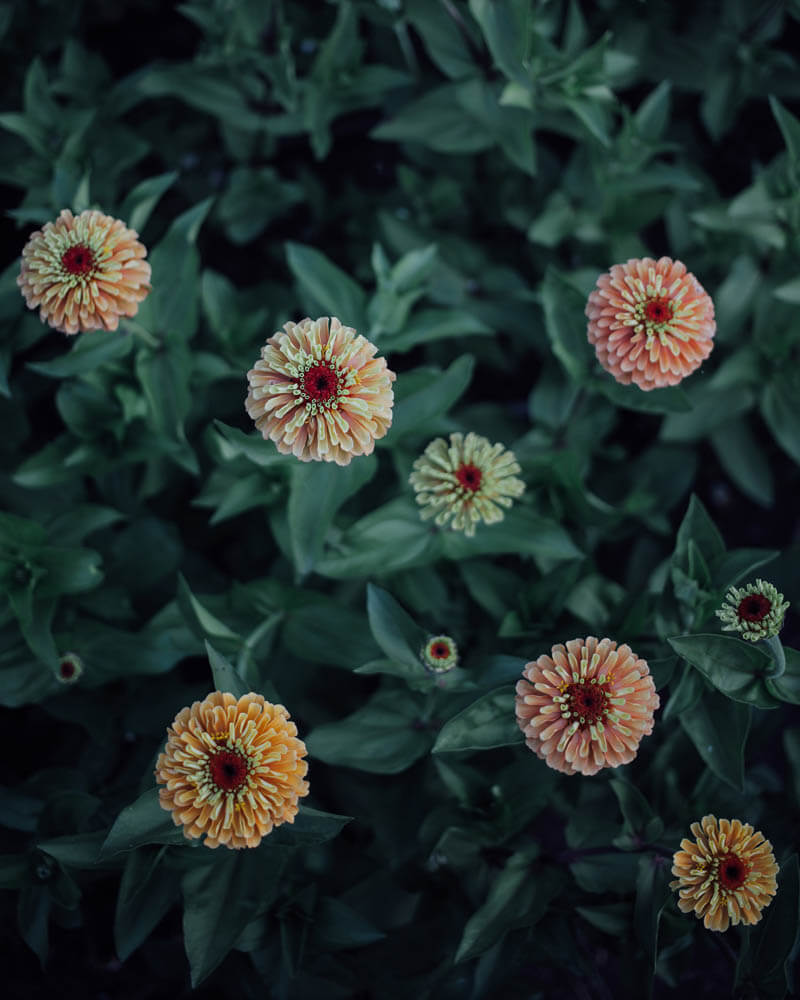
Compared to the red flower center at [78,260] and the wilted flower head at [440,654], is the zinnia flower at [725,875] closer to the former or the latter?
the wilted flower head at [440,654]

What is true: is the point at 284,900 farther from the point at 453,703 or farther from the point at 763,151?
the point at 763,151

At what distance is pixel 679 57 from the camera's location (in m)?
2.63

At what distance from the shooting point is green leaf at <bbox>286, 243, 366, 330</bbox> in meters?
2.09

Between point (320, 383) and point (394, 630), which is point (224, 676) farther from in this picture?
point (320, 383)

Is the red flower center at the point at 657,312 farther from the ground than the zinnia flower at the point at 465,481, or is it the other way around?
the red flower center at the point at 657,312

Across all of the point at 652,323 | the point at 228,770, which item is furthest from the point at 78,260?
the point at 652,323

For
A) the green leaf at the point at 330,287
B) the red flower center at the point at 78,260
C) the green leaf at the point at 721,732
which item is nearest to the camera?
the red flower center at the point at 78,260

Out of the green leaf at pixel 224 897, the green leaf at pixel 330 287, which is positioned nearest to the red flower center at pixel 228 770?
the green leaf at pixel 224 897

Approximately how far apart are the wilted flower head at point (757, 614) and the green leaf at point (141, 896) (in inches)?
43.1

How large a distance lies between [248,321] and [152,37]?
137 centimetres

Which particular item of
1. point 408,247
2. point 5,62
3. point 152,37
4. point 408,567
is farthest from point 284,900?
point 152,37

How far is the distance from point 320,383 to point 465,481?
0.40 m

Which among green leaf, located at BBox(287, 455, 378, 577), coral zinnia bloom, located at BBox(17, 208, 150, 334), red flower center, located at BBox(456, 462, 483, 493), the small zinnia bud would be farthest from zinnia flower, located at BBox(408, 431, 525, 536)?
the small zinnia bud

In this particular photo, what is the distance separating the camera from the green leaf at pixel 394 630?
1.66 meters
